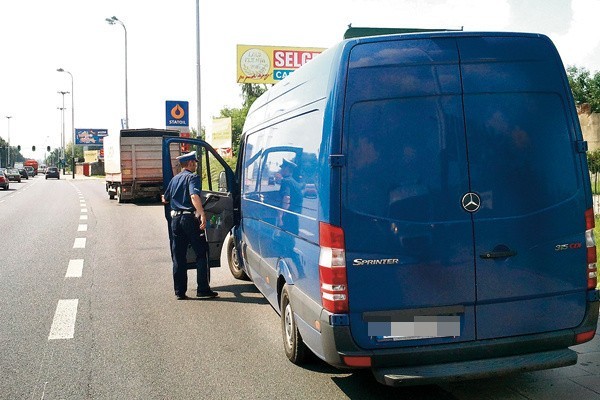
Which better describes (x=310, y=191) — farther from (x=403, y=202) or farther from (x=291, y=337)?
(x=291, y=337)

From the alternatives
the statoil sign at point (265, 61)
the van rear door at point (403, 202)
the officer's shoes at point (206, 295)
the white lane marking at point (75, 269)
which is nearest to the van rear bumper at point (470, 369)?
the van rear door at point (403, 202)

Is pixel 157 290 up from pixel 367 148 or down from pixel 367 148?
down

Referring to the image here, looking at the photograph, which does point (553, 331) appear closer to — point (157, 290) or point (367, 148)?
point (367, 148)

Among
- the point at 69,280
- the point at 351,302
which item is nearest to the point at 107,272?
the point at 69,280

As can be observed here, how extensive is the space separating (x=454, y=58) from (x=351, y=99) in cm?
73

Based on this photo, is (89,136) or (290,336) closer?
(290,336)

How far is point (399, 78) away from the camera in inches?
159

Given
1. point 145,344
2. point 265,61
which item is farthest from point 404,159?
point 265,61

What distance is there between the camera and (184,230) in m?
7.61

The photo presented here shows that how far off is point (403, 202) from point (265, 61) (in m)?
33.8

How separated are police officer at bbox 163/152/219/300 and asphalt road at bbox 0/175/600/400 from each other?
0.97 ft

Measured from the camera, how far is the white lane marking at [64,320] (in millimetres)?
6148

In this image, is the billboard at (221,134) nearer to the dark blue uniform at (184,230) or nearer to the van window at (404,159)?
the dark blue uniform at (184,230)

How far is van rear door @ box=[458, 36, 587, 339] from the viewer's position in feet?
13.4
